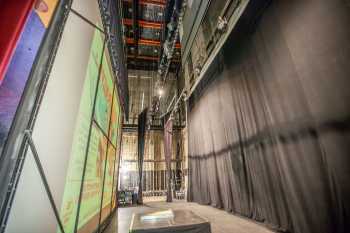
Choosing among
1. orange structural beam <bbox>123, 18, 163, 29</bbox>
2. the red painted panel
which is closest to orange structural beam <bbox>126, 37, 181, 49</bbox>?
orange structural beam <bbox>123, 18, 163, 29</bbox>

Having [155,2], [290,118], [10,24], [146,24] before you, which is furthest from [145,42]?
[10,24]

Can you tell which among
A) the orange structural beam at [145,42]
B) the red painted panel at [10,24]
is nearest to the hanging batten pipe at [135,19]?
the orange structural beam at [145,42]

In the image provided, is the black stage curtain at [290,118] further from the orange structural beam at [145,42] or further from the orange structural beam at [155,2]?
the orange structural beam at [145,42]

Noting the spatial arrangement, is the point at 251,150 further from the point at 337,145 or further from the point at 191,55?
the point at 191,55

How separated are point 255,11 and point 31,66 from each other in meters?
3.59

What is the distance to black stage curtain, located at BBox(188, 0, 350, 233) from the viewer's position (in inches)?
66.7

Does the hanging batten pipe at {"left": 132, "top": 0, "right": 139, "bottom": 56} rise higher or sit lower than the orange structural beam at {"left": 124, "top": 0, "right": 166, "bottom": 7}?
lower

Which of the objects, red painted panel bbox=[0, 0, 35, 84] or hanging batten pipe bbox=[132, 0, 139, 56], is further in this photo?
hanging batten pipe bbox=[132, 0, 139, 56]

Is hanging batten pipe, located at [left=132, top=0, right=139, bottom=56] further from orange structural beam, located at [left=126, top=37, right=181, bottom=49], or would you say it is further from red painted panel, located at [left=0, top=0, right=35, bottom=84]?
red painted panel, located at [left=0, top=0, right=35, bottom=84]

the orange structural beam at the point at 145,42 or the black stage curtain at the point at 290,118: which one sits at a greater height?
the orange structural beam at the point at 145,42

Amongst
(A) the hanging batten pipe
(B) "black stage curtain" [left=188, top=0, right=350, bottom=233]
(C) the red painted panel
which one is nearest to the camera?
(C) the red painted panel

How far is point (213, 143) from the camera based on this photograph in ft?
15.9

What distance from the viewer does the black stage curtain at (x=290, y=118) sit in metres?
1.70

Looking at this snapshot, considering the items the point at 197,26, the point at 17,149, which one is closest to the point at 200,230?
the point at 17,149
